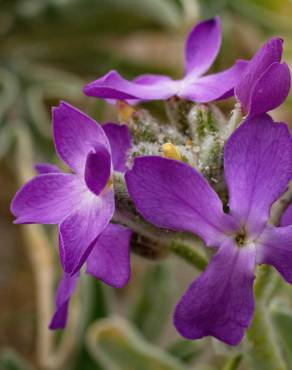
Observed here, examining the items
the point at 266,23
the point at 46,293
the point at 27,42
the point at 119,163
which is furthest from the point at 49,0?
the point at 119,163

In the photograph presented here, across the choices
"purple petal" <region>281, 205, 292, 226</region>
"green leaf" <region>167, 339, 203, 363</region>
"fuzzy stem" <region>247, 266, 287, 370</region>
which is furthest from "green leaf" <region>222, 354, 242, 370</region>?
"green leaf" <region>167, 339, 203, 363</region>

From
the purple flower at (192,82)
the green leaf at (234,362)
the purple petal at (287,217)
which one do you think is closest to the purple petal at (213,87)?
the purple flower at (192,82)

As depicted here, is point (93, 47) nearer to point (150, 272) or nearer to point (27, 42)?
point (27, 42)

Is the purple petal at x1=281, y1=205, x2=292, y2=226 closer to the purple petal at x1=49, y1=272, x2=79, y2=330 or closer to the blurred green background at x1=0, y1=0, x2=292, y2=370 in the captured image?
the purple petal at x1=49, y1=272, x2=79, y2=330

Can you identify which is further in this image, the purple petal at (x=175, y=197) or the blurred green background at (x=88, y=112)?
the blurred green background at (x=88, y=112)

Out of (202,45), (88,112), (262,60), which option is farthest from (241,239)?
(88,112)

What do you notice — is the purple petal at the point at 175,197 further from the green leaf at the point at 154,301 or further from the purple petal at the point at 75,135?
the green leaf at the point at 154,301
